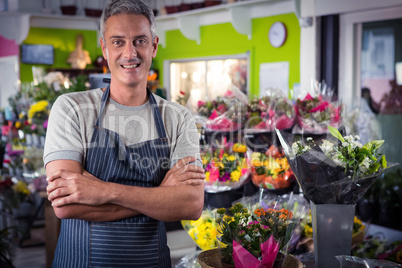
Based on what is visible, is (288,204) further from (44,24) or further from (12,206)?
(44,24)

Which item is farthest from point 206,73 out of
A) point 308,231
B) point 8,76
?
point 308,231

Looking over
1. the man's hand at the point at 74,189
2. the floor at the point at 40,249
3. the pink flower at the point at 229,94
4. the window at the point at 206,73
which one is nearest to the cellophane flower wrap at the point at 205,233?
the floor at the point at 40,249

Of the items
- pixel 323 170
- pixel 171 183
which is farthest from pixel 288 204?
pixel 171 183

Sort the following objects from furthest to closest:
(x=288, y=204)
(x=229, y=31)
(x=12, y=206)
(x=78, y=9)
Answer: (x=78, y=9)
(x=229, y=31)
(x=12, y=206)
(x=288, y=204)

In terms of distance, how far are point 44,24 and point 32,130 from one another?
3.70 metres

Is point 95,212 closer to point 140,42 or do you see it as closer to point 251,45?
point 140,42

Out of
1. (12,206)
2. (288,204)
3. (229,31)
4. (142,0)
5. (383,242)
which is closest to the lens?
(142,0)

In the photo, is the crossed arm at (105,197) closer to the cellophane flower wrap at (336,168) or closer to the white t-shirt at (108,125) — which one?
the white t-shirt at (108,125)

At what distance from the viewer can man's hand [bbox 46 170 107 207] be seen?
5.05ft

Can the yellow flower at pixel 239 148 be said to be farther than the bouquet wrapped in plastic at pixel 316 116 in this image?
No

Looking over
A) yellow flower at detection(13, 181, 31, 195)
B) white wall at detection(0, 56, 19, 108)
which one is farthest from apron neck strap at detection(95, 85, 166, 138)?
white wall at detection(0, 56, 19, 108)

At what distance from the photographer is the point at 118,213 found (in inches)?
62.6

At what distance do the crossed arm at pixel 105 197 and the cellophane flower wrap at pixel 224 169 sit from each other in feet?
3.78

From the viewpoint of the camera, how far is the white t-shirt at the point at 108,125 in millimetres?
1616
